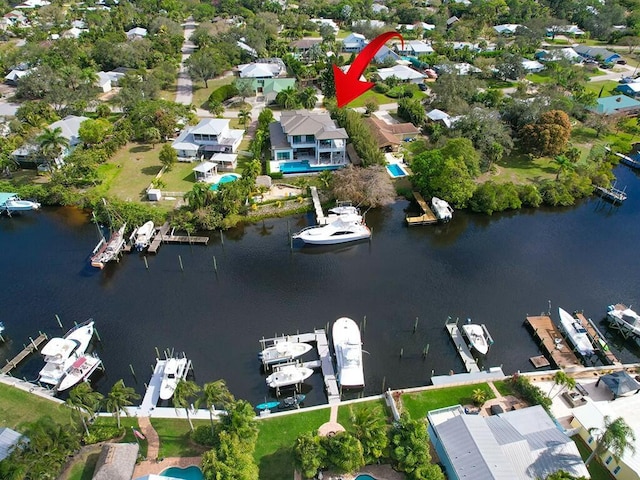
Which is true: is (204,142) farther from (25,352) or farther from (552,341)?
(552,341)

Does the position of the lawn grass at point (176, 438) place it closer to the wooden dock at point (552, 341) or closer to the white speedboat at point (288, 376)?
the white speedboat at point (288, 376)

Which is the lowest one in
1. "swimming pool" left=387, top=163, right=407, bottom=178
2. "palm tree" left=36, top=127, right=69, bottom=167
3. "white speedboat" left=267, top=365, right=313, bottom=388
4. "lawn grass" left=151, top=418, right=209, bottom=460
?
"white speedboat" left=267, top=365, right=313, bottom=388

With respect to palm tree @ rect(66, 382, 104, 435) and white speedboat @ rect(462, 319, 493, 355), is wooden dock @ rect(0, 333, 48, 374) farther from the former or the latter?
white speedboat @ rect(462, 319, 493, 355)

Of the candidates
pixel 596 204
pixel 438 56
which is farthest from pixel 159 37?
pixel 596 204

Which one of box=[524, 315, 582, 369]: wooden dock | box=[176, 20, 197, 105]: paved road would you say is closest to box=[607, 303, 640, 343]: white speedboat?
box=[524, 315, 582, 369]: wooden dock

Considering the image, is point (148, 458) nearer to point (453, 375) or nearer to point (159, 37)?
point (453, 375)

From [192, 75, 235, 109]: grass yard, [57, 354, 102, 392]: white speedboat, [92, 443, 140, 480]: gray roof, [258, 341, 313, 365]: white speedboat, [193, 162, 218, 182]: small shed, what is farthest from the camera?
[192, 75, 235, 109]: grass yard
